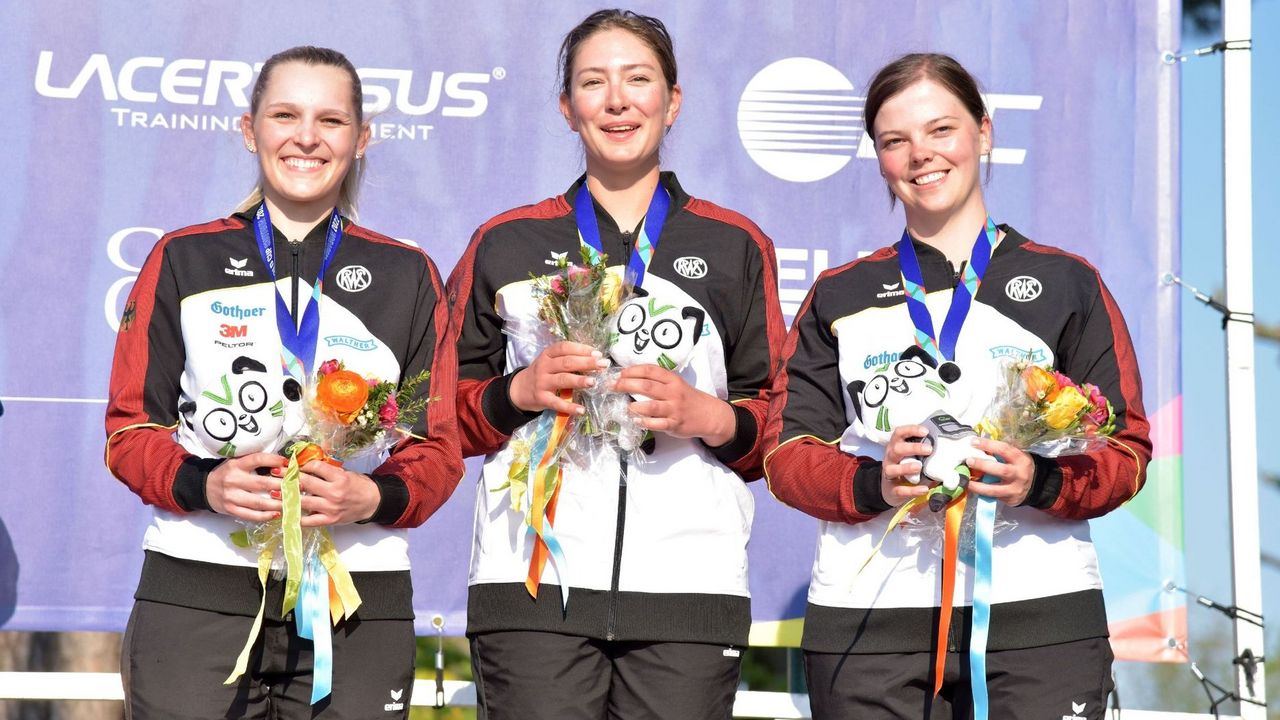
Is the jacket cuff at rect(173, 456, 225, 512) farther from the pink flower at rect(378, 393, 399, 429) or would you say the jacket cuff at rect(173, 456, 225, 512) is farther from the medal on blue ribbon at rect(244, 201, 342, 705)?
the pink flower at rect(378, 393, 399, 429)

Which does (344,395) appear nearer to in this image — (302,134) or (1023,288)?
(302,134)

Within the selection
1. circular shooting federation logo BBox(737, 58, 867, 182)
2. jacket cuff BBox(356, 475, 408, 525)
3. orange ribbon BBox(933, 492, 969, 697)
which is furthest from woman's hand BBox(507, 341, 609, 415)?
circular shooting federation logo BBox(737, 58, 867, 182)

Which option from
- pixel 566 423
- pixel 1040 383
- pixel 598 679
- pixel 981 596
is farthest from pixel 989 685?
pixel 566 423

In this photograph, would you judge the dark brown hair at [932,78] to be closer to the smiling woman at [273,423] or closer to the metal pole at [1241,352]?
the smiling woman at [273,423]

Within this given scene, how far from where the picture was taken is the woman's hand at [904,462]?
2.79 metres

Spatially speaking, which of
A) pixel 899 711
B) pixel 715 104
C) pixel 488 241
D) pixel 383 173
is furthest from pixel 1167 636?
pixel 383 173

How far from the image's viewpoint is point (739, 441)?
321cm

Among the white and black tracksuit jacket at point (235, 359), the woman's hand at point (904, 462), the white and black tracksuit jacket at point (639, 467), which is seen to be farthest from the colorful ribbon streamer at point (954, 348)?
the white and black tracksuit jacket at point (235, 359)

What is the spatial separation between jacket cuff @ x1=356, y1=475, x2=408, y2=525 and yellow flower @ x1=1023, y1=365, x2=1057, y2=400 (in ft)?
4.39

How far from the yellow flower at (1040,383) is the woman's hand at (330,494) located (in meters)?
1.38

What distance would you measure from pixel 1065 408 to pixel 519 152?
257 centimetres

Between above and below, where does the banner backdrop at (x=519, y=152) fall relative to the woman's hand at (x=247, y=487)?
above

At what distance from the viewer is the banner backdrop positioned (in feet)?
15.1

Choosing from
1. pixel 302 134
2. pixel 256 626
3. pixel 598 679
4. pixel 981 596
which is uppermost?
pixel 302 134
